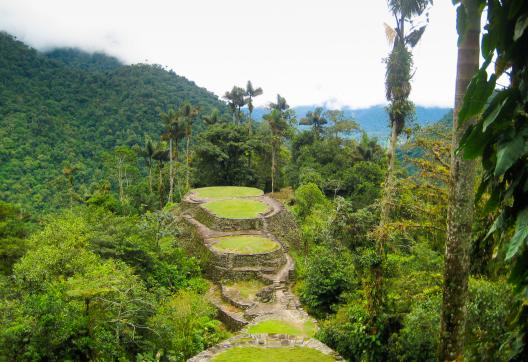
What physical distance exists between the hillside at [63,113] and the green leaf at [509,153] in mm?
38721

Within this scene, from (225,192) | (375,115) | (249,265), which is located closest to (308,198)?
(225,192)

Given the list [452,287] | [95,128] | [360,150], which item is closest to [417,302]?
[452,287]

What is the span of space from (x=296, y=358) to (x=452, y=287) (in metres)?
4.64

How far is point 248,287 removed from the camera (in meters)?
16.4

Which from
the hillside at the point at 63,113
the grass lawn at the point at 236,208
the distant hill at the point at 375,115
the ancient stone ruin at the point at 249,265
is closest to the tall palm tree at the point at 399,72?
the ancient stone ruin at the point at 249,265

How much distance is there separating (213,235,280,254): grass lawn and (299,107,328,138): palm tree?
21.9 meters

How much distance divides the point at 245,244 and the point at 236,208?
3.85 meters

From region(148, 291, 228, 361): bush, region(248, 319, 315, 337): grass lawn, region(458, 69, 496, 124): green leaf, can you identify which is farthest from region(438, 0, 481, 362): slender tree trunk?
region(248, 319, 315, 337): grass lawn

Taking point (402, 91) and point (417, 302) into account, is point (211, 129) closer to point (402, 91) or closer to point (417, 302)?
point (402, 91)

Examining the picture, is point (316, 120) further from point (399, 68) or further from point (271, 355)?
point (271, 355)

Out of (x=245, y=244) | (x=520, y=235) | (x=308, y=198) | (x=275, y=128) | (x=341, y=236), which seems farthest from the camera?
(x=275, y=128)

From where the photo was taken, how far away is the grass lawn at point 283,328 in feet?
37.6

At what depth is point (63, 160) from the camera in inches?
1651

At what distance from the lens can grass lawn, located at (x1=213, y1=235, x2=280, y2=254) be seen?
17500mm
